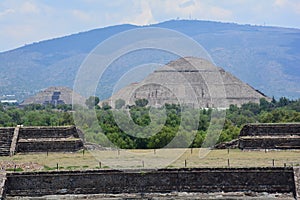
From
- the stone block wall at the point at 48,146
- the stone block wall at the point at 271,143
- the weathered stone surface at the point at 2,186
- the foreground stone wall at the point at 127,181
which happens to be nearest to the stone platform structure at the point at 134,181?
the foreground stone wall at the point at 127,181

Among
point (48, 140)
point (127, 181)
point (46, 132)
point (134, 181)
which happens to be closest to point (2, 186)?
point (127, 181)

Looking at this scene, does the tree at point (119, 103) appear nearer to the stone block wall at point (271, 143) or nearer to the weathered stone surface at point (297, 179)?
the stone block wall at point (271, 143)

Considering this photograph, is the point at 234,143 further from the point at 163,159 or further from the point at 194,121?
the point at 194,121

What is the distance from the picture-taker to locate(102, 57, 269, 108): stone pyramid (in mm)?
89188

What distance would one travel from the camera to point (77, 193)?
77.9 ft

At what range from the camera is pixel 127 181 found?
2388 centimetres

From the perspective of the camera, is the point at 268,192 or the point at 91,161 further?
the point at 91,161

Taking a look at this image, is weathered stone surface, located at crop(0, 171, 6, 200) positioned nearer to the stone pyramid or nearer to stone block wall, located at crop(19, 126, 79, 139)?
stone block wall, located at crop(19, 126, 79, 139)

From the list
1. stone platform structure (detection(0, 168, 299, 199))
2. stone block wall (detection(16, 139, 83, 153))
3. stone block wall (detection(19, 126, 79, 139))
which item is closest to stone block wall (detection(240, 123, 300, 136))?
stone platform structure (detection(0, 168, 299, 199))

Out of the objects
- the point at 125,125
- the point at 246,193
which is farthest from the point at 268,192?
the point at 125,125

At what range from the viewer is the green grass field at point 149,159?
25.1m

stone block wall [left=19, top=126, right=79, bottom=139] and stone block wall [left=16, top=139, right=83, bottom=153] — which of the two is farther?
stone block wall [left=19, top=126, right=79, bottom=139]

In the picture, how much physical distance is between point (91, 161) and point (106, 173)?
3.21 m

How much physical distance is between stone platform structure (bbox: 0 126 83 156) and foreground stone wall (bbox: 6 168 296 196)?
246 inches
